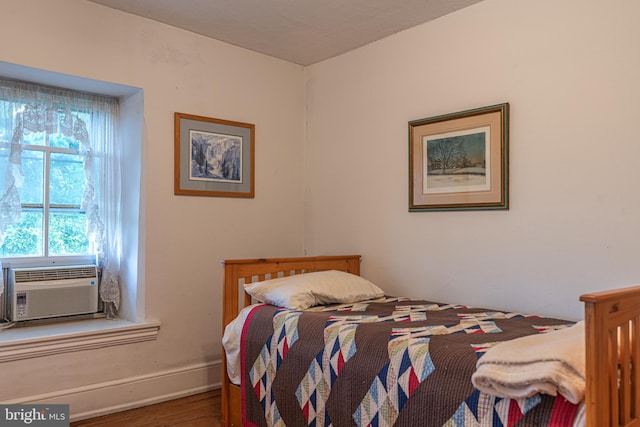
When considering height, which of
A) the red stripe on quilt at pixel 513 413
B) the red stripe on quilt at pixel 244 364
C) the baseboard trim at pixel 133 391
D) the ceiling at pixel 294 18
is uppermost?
the ceiling at pixel 294 18

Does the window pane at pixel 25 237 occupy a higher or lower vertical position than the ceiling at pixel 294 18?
lower

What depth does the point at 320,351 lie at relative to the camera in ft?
6.58

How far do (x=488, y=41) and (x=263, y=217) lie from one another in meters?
1.83

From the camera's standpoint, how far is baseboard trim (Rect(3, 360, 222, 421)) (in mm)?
2619

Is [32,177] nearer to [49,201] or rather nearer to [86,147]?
[49,201]

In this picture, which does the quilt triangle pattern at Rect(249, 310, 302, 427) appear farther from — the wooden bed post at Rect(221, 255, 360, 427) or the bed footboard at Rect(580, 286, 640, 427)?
the bed footboard at Rect(580, 286, 640, 427)

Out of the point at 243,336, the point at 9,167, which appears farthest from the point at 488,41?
the point at 9,167

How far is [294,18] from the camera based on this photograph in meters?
2.90

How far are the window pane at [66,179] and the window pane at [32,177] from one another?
6 cm

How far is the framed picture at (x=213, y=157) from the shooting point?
3084 millimetres

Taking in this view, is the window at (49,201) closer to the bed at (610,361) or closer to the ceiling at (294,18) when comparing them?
the ceiling at (294,18)

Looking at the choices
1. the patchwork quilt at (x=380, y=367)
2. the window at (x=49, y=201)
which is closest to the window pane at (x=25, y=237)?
the window at (x=49, y=201)

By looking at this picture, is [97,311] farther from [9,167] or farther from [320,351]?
[320,351]

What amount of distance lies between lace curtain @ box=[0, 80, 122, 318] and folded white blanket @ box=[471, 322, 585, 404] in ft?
Answer: 8.05
